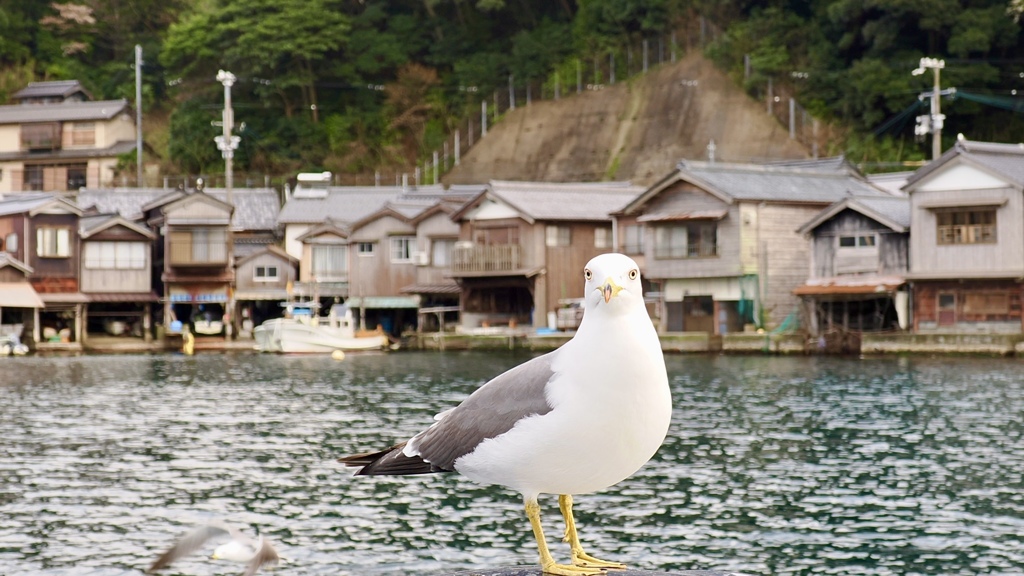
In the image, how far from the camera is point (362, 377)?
3934cm

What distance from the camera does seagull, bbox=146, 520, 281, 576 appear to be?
592 cm

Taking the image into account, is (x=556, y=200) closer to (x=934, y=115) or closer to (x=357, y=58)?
(x=934, y=115)

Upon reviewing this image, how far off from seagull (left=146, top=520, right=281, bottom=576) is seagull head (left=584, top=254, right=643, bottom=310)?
1910mm

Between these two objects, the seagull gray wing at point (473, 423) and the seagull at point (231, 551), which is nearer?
the seagull at point (231, 551)

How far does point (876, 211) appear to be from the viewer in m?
43.8

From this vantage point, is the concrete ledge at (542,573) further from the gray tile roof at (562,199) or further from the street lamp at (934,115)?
the gray tile roof at (562,199)

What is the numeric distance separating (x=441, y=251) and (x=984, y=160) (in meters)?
23.6

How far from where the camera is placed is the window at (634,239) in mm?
51469

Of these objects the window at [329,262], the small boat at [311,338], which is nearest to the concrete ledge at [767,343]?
the small boat at [311,338]

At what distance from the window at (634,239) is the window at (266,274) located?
16.7 metres

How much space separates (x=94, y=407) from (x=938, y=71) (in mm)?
32750

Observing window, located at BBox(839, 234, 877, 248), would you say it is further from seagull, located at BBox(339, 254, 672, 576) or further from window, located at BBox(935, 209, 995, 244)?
seagull, located at BBox(339, 254, 672, 576)

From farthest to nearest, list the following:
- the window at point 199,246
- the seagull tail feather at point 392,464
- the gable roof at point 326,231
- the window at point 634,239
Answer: the gable roof at point 326,231
the window at point 199,246
the window at point 634,239
the seagull tail feather at point 392,464

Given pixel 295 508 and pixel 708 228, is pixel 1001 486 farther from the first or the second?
pixel 708 228
